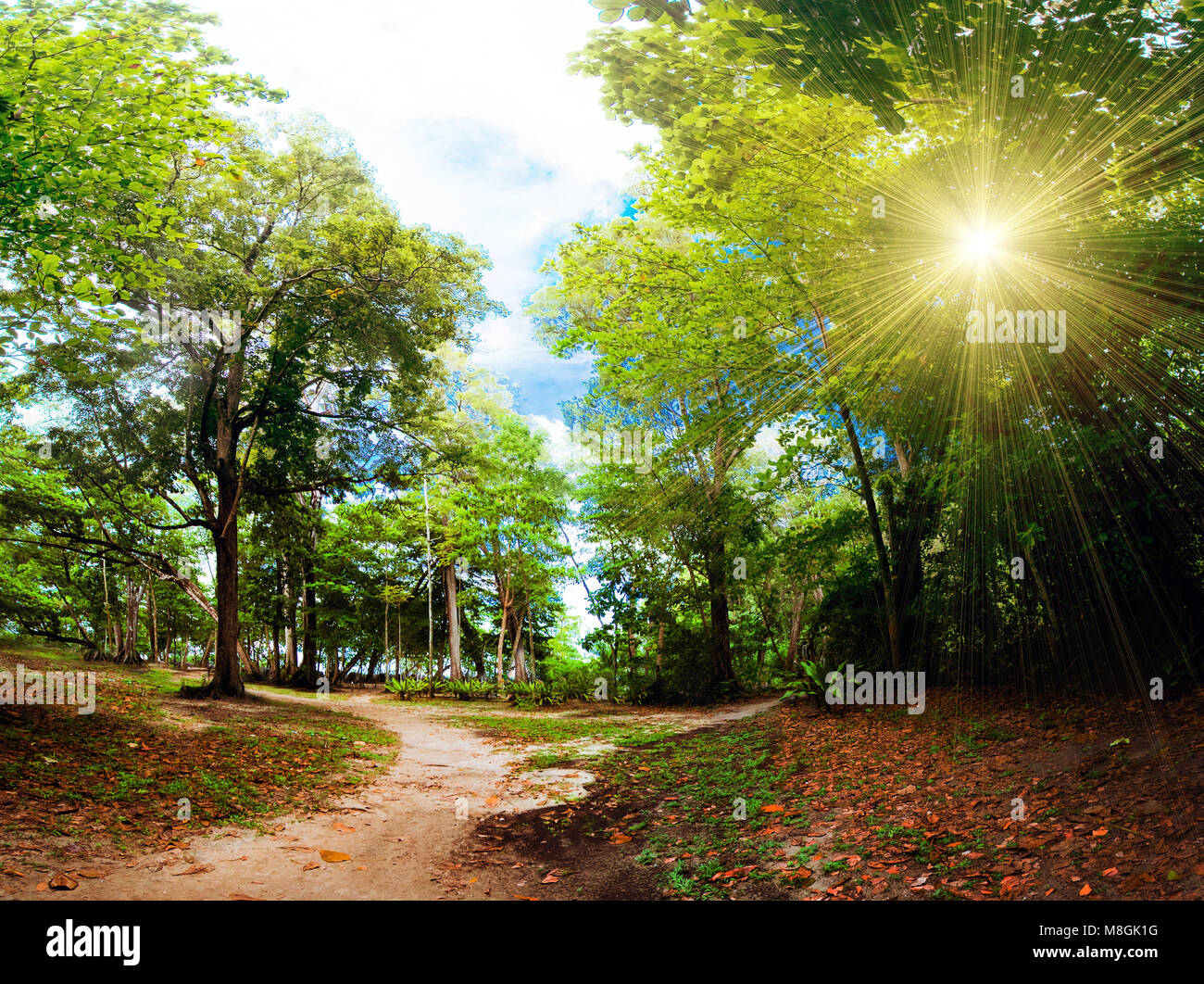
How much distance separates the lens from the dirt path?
3.63 meters

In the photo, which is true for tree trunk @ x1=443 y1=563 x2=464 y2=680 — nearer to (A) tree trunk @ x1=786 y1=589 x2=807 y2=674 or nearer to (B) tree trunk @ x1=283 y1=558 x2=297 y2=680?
(B) tree trunk @ x1=283 y1=558 x2=297 y2=680

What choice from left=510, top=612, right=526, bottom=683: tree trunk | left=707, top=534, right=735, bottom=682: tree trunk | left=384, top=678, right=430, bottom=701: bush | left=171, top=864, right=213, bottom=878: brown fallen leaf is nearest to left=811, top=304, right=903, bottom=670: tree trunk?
left=707, top=534, right=735, bottom=682: tree trunk

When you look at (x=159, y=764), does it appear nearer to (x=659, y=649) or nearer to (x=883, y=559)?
(x=883, y=559)

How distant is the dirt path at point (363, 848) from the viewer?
3631mm

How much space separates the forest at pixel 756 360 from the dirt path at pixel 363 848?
0.36 metres

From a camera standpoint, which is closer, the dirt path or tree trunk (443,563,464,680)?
the dirt path

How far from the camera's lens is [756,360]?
8797mm

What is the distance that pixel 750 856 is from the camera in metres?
4.37

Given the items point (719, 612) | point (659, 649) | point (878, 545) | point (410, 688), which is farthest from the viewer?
point (410, 688)

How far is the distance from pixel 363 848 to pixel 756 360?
7883 mm

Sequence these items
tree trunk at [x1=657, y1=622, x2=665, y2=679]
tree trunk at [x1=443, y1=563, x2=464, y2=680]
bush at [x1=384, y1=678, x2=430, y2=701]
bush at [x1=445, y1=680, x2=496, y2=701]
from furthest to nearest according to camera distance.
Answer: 1. tree trunk at [x1=443, y1=563, x2=464, y2=680]
2. bush at [x1=384, y1=678, x2=430, y2=701]
3. bush at [x1=445, y1=680, x2=496, y2=701]
4. tree trunk at [x1=657, y1=622, x2=665, y2=679]

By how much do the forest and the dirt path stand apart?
1.17ft

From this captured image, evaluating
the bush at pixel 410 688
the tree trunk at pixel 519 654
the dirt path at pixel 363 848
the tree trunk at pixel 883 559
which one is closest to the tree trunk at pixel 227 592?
the dirt path at pixel 363 848

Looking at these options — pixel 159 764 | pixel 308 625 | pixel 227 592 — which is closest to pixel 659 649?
pixel 227 592
